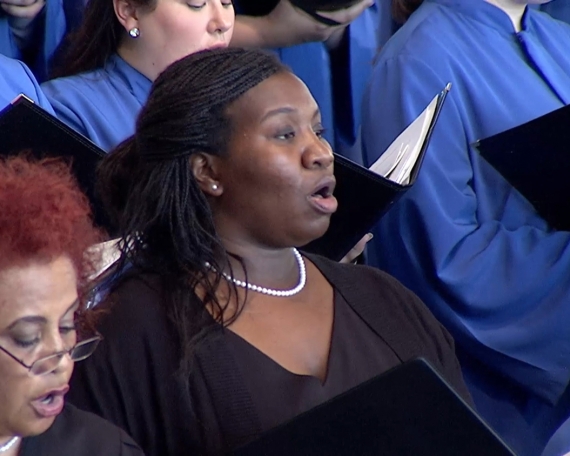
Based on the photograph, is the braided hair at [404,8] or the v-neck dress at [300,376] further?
the braided hair at [404,8]

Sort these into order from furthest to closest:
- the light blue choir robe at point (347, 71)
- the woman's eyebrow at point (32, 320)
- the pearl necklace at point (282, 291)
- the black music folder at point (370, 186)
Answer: the light blue choir robe at point (347, 71) → the black music folder at point (370, 186) → the pearl necklace at point (282, 291) → the woman's eyebrow at point (32, 320)

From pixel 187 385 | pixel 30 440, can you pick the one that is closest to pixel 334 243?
pixel 187 385

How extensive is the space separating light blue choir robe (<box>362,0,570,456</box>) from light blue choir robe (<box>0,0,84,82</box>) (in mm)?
695

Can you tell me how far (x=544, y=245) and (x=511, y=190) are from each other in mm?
124

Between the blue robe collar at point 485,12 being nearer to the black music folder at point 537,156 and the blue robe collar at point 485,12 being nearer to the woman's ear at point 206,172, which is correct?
the black music folder at point 537,156

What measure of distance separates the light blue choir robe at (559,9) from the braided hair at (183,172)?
4.69ft

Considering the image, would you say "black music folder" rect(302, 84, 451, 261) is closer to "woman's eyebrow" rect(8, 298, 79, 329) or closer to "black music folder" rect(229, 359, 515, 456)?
"black music folder" rect(229, 359, 515, 456)

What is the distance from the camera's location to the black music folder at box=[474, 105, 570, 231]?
1.80m

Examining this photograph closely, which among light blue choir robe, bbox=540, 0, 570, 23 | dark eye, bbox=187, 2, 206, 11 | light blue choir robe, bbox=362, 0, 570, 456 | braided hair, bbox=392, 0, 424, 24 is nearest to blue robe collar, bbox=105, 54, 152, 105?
dark eye, bbox=187, 2, 206, 11

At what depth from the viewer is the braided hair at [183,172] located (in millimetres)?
1537

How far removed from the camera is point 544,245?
2.08m

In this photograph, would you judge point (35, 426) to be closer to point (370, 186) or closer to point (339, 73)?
point (370, 186)

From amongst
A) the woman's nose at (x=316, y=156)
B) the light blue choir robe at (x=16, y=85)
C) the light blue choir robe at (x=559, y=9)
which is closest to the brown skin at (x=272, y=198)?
the woman's nose at (x=316, y=156)

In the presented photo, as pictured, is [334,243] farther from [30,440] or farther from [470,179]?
[30,440]
